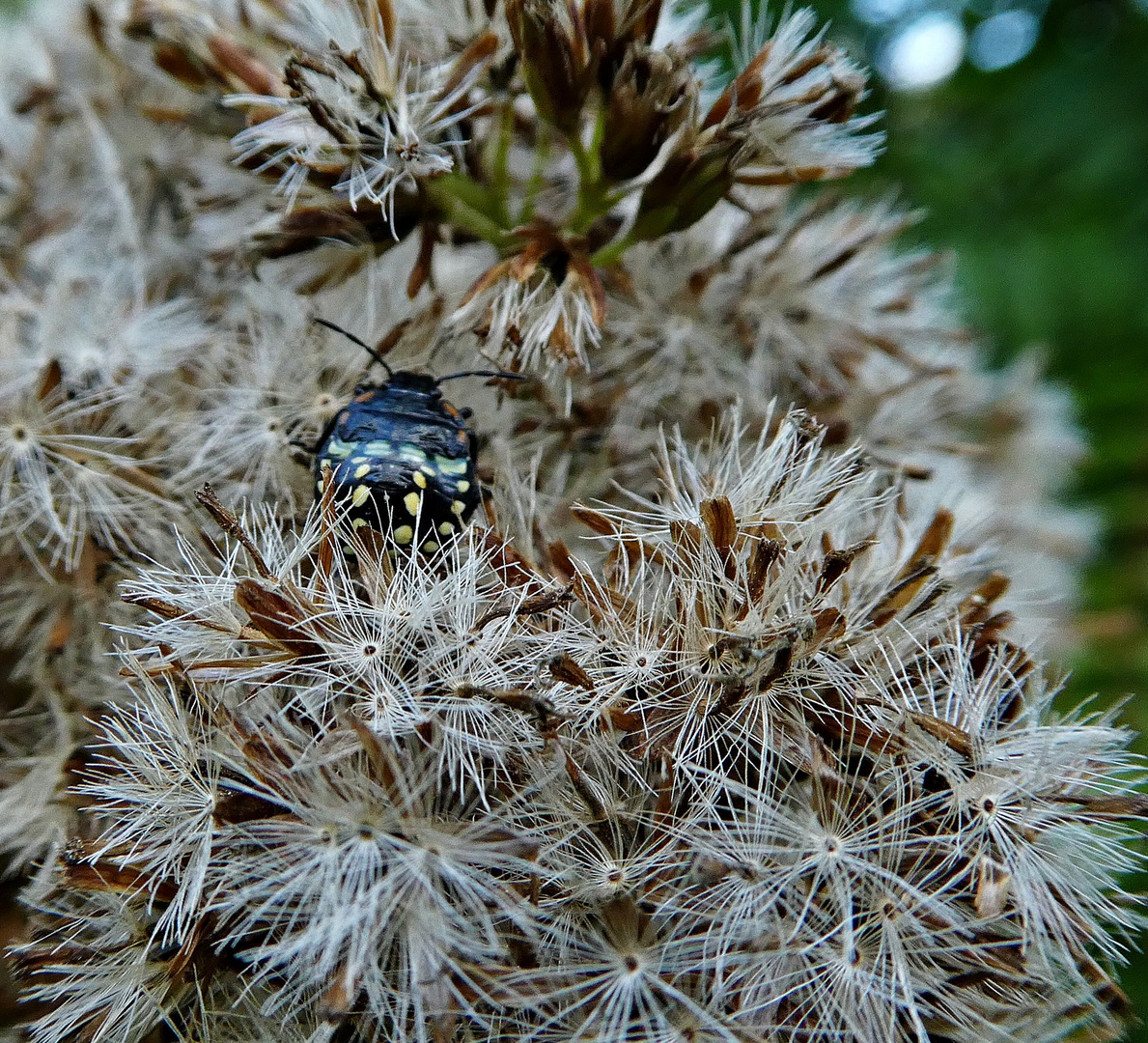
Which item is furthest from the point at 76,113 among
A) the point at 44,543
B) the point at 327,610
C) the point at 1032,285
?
the point at 1032,285

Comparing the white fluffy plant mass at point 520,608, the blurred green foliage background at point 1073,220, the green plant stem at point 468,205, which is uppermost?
the blurred green foliage background at point 1073,220

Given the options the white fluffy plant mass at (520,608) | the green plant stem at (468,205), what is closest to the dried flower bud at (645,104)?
the white fluffy plant mass at (520,608)

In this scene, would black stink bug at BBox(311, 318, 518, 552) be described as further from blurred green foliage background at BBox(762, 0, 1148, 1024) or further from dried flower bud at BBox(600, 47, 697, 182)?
blurred green foliage background at BBox(762, 0, 1148, 1024)

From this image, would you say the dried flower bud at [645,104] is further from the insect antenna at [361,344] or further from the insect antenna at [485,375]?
the insect antenna at [361,344]

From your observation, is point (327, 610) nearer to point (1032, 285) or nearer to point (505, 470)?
point (505, 470)

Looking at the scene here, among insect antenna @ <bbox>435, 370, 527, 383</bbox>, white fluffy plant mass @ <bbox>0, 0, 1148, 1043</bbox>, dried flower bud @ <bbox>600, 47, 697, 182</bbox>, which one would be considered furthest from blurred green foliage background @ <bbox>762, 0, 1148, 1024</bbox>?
insect antenna @ <bbox>435, 370, 527, 383</bbox>
